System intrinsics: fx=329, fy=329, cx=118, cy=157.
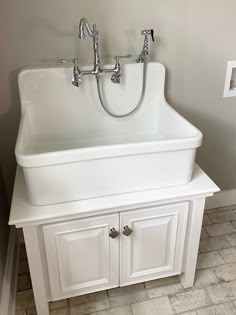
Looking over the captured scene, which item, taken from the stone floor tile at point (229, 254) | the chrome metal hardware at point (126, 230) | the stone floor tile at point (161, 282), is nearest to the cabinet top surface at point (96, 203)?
the chrome metal hardware at point (126, 230)

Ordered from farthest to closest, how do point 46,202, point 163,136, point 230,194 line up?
point 230,194 < point 163,136 < point 46,202

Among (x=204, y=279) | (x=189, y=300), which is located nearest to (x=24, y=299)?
(x=189, y=300)

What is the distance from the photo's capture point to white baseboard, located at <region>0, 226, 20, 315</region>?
1414 mm

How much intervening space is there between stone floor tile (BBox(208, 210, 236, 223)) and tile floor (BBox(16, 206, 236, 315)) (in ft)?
1.06

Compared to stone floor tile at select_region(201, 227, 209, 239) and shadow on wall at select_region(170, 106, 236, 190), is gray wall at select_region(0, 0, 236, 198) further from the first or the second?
stone floor tile at select_region(201, 227, 209, 239)

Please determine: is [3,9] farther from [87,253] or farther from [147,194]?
[87,253]

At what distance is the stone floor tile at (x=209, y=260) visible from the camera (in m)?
1.76

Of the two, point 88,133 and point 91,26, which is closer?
point 91,26

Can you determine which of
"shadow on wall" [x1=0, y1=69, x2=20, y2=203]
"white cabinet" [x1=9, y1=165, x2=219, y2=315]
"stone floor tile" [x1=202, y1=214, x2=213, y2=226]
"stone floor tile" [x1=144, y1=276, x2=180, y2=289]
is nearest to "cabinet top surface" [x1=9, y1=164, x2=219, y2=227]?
"white cabinet" [x1=9, y1=165, x2=219, y2=315]

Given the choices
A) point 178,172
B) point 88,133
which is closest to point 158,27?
point 88,133

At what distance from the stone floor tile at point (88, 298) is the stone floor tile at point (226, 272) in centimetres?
60

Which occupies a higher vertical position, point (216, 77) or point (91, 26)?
point (91, 26)

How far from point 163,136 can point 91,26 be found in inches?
24.1

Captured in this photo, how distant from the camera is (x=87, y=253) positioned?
4.44ft
